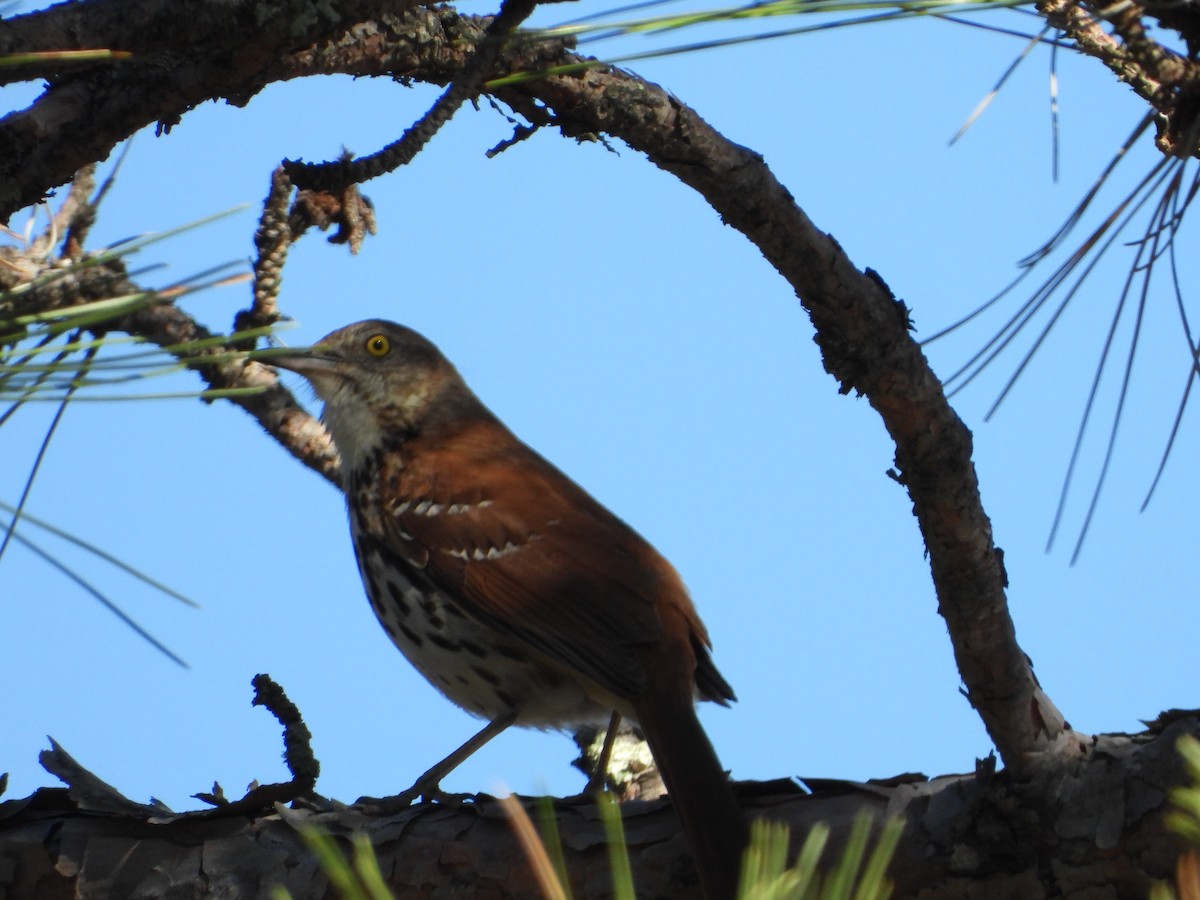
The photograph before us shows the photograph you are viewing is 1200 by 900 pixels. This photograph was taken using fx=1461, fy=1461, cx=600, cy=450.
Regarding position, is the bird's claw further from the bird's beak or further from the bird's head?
the bird's beak

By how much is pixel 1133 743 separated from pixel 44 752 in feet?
8.21

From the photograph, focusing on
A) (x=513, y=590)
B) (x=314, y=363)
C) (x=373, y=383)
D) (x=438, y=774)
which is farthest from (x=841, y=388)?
(x=314, y=363)

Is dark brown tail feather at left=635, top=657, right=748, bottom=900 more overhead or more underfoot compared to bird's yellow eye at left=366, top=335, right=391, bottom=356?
more underfoot

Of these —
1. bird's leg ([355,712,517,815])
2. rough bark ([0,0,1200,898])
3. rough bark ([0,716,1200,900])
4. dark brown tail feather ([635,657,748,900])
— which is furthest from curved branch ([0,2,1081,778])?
bird's leg ([355,712,517,815])

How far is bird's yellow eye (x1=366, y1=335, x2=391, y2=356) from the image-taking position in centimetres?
475

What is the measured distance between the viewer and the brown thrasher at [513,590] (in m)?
3.52

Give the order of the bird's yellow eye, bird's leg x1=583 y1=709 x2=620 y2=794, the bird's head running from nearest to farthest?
bird's leg x1=583 y1=709 x2=620 y2=794 < the bird's head < the bird's yellow eye

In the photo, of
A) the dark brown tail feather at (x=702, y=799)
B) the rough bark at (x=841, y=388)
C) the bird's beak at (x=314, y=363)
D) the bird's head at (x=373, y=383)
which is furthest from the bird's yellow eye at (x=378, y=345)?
the dark brown tail feather at (x=702, y=799)

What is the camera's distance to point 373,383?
4.68 m

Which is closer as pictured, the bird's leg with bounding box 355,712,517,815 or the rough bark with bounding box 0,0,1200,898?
the rough bark with bounding box 0,0,1200,898

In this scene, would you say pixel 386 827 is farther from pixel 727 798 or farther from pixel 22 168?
pixel 22 168

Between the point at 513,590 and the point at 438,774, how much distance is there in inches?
20.9

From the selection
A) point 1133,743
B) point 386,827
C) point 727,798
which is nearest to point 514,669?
point 386,827

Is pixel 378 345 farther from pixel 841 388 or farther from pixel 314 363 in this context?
pixel 841 388
